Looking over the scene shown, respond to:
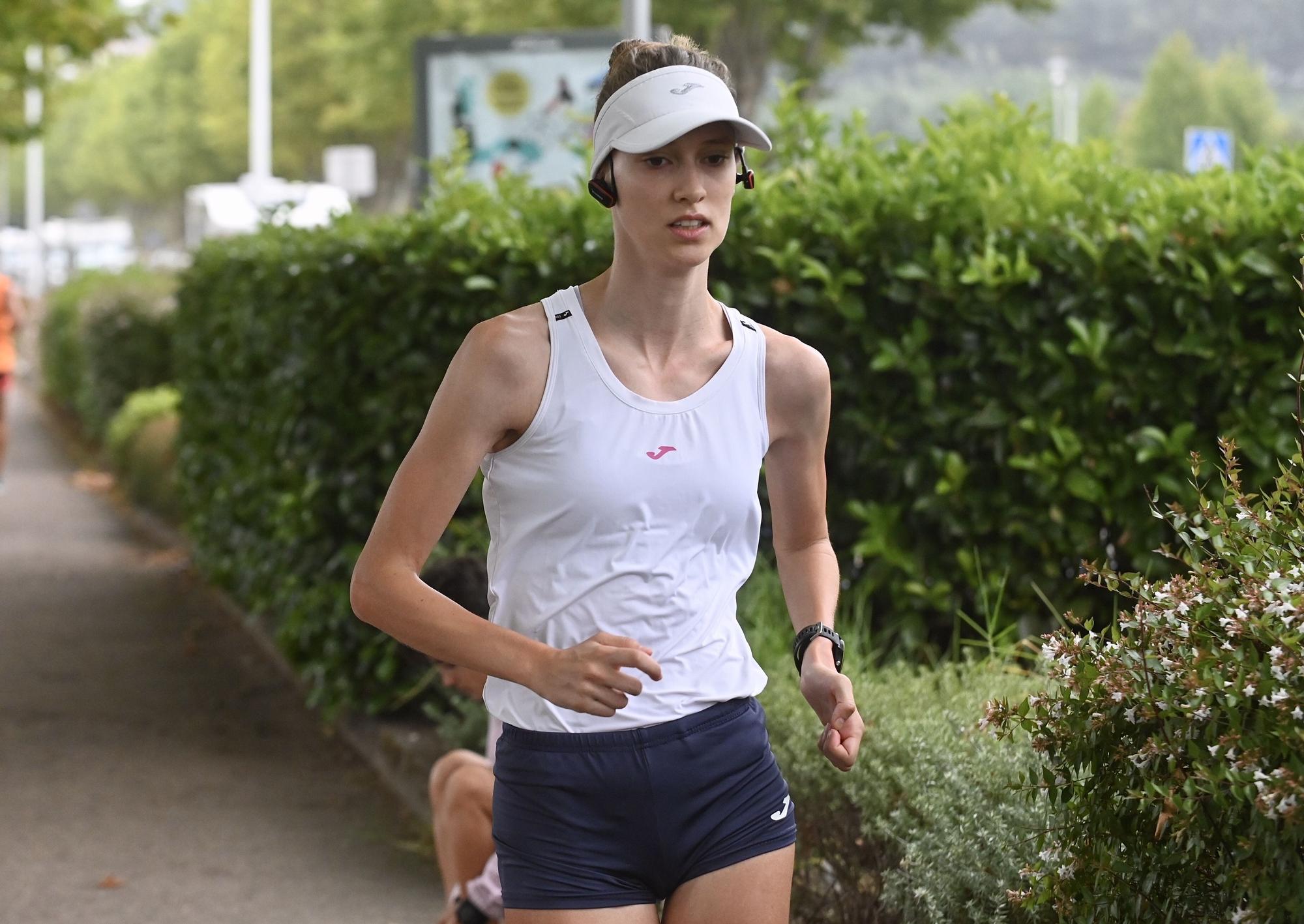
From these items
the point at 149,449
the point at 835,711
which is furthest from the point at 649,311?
the point at 149,449

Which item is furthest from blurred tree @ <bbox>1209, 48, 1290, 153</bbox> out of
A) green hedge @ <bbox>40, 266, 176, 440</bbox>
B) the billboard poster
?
the billboard poster

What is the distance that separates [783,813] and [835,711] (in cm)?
18

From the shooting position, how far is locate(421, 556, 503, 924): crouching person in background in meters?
4.54

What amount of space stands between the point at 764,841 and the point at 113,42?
1935 cm

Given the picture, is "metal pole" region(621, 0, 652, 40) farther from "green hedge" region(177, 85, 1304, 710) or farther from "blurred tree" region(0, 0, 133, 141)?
"blurred tree" region(0, 0, 133, 141)

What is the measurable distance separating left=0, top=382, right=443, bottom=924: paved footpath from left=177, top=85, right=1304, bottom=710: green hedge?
1208 mm

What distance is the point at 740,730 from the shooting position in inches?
111

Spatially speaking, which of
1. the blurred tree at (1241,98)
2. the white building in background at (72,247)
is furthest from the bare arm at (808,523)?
the blurred tree at (1241,98)

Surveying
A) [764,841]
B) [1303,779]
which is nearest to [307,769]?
[764,841]

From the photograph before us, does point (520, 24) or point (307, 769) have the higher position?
point (520, 24)

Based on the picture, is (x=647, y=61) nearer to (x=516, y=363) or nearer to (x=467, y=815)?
(x=516, y=363)

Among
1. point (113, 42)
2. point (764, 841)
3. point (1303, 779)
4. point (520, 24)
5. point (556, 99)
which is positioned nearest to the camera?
point (1303, 779)

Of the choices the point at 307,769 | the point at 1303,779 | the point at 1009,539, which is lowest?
the point at 307,769

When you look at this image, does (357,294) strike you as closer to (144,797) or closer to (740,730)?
(144,797)
